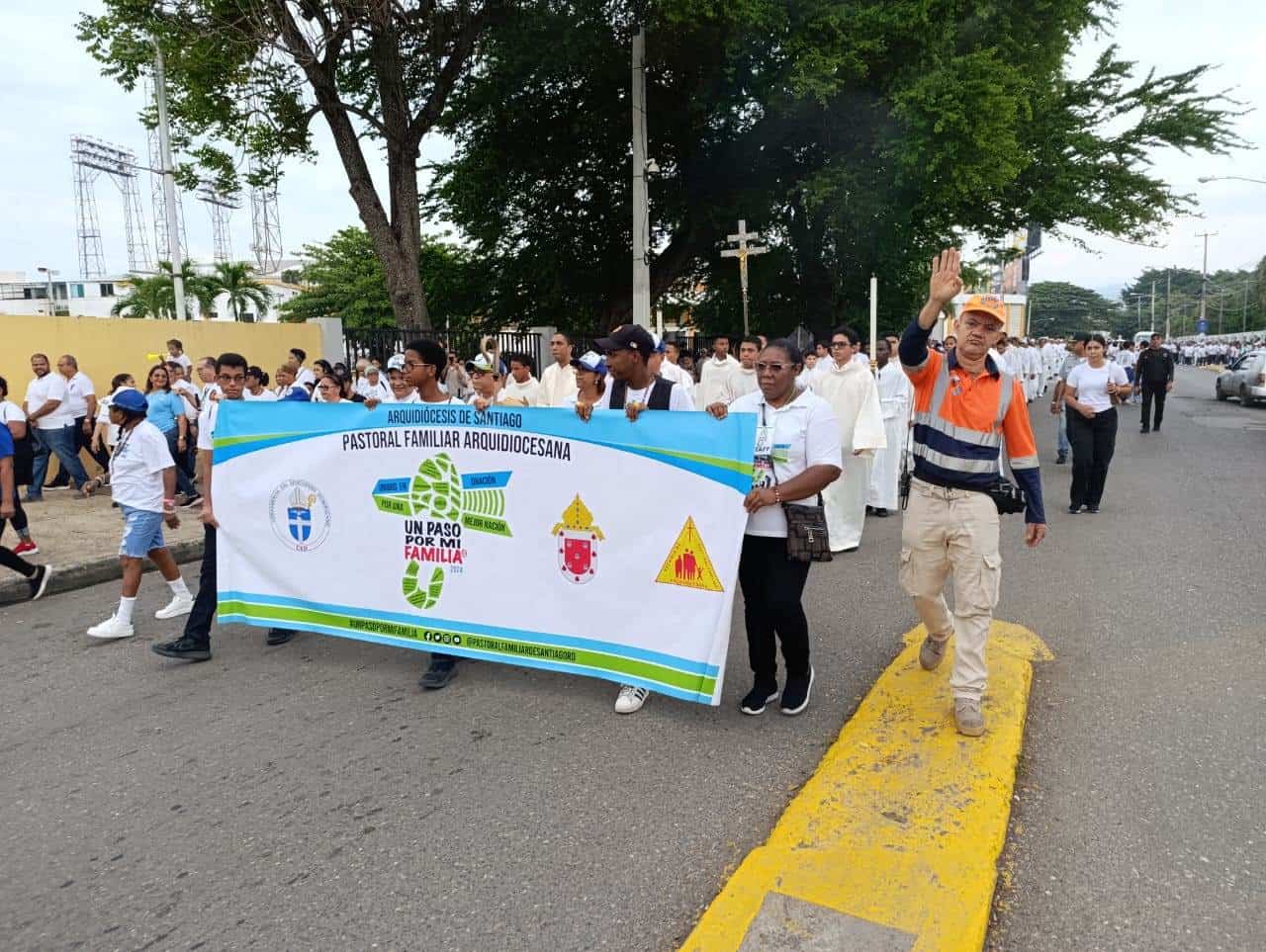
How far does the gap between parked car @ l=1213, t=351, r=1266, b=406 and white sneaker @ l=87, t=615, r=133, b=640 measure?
25592 mm

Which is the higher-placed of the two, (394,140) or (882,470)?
(394,140)

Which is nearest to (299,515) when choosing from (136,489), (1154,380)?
(136,489)

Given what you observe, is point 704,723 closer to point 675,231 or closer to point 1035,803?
point 1035,803

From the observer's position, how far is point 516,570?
14.9 feet

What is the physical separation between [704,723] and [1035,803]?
4.65ft

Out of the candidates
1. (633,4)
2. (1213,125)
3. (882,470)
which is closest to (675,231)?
(633,4)

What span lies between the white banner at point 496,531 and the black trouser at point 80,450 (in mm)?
7814

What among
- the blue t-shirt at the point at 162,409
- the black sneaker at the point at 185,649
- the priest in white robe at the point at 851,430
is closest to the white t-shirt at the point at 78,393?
the blue t-shirt at the point at 162,409

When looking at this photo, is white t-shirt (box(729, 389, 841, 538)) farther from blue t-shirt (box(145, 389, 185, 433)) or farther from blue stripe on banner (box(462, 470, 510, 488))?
blue t-shirt (box(145, 389, 185, 433))

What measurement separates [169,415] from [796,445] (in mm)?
9157

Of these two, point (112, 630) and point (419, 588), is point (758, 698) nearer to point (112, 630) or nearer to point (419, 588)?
point (419, 588)

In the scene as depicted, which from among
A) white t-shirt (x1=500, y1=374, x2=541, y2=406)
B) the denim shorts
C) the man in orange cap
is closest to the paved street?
the man in orange cap

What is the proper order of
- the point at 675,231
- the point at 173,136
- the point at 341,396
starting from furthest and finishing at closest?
the point at 675,231
the point at 173,136
the point at 341,396

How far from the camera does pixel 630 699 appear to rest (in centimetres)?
424
